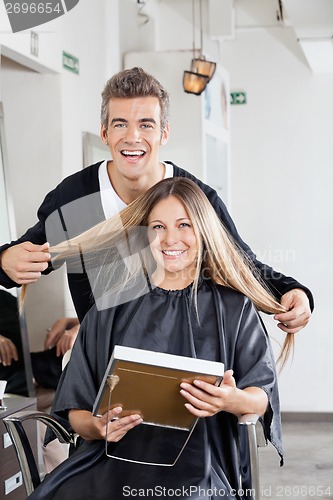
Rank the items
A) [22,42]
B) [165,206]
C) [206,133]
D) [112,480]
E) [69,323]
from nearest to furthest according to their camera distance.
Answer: [112,480]
[165,206]
[22,42]
[69,323]
[206,133]

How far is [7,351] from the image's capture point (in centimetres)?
407

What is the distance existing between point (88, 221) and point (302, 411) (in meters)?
4.34

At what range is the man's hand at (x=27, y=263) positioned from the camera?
7.52 ft

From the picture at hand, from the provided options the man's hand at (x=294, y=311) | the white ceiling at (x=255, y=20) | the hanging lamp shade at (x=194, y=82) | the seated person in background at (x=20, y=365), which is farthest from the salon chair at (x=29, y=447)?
the white ceiling at (x=255, y=20)

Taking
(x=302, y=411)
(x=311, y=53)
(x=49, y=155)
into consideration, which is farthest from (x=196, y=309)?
(x=302, y=411)

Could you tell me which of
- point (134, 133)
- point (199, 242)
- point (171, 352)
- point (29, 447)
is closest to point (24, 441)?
point (29, 447)

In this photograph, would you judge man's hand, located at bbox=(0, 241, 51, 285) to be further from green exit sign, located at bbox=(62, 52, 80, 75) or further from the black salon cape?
green exit sign, located at bbox=(62, 52, 80, 75)

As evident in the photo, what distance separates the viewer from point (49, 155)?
4.58m

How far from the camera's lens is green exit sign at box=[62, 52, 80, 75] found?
4559mm

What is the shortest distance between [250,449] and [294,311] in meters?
0.43

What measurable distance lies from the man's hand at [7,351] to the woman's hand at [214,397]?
2152 millimetres

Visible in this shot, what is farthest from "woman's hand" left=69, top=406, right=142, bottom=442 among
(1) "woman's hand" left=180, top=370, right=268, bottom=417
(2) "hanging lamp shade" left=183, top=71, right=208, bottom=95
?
(2) "hanging lamp shade" left=183, top=71, right=208, bottom=95

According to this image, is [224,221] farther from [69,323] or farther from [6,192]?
[69,323]

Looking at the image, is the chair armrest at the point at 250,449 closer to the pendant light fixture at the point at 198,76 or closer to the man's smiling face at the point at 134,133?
the man's smiling face at the point at 134,133
